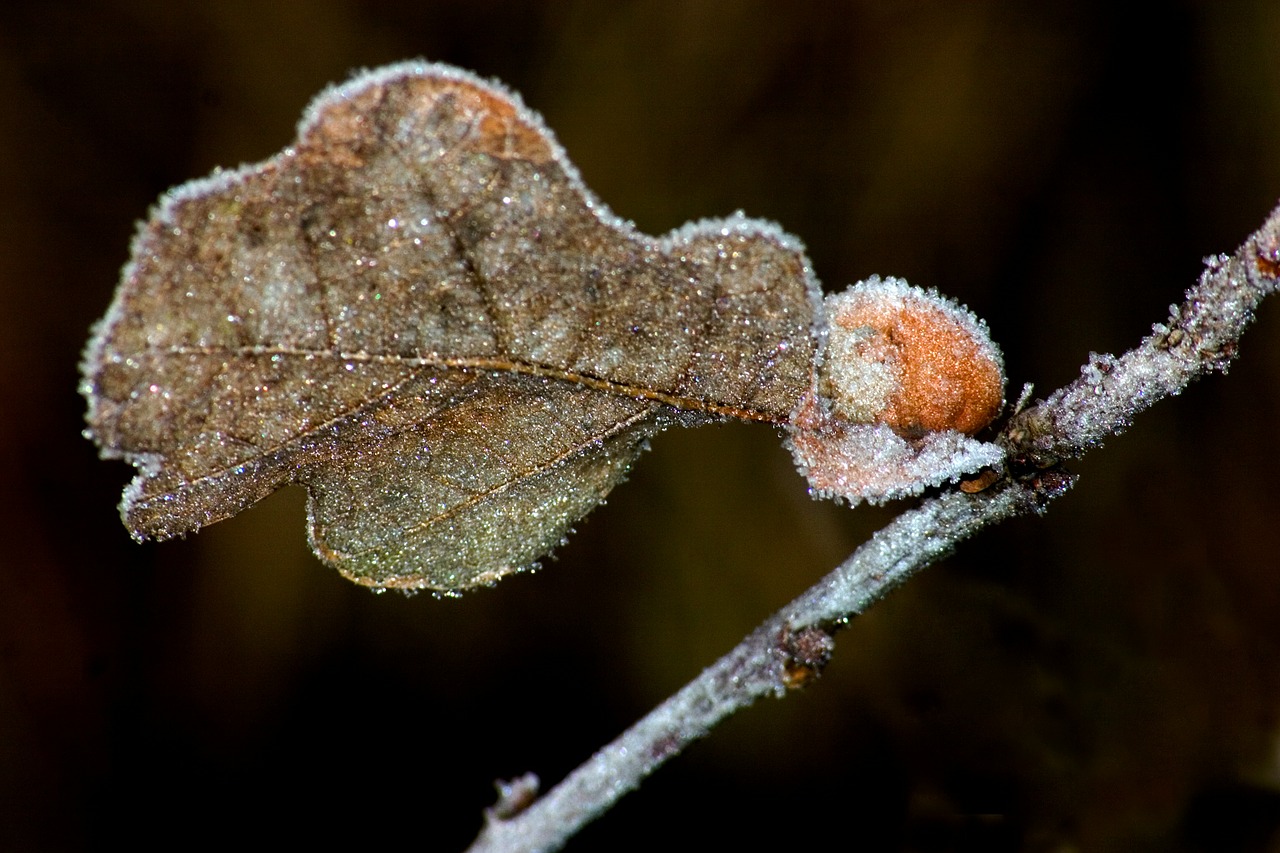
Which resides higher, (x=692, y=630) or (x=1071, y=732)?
(x=692, y=630)

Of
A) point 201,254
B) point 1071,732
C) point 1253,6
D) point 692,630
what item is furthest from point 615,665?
point 1253,6

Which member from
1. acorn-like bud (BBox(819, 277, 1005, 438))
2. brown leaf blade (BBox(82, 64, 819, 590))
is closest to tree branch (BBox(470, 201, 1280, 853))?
acorn-like bud (BBox(819, 277, 1005, 438))

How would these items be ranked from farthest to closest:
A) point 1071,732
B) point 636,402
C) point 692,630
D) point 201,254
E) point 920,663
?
point 692,630, point 920,663, point 1071,732, point 636,402, point 201,254

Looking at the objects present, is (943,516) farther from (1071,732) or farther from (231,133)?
(231,133)

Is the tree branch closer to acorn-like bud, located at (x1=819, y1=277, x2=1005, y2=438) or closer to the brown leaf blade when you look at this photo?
acorn-like bud, located at (x1=819, y1=277, x2=1005, y2=438)

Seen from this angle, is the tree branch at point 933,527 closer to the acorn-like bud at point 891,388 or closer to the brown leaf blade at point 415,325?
the acorn-like bud at point 891,388

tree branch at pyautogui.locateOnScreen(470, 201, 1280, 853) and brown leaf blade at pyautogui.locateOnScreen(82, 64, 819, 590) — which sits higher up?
brown leaf blade at pyautogui.locateOnScreen(82, 64, 819, 590)
